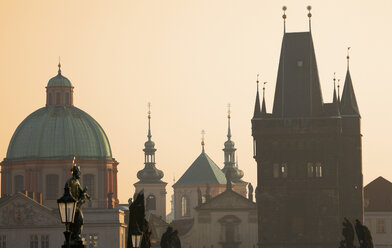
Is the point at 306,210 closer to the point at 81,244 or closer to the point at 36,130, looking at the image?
the point at 36,130

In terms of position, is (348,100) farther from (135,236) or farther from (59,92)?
(135,236)

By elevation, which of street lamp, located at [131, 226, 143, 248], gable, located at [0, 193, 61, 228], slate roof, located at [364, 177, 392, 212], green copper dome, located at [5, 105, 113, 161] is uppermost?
green copper dome, located at [5, 105, 113, 161]

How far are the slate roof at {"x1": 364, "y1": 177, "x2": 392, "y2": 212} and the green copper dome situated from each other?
27746 mm

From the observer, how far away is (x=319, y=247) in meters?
133

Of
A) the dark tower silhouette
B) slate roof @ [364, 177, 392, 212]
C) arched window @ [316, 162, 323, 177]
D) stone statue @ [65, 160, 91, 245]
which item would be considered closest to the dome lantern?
the dark tower silhouette

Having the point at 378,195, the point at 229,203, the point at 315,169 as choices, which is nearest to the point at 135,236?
the point at 315,169

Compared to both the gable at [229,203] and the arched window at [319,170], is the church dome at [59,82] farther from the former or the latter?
the arched window at [319,170]

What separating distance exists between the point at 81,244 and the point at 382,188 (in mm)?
129716

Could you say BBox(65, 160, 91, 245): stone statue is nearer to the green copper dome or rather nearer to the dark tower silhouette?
the dark tower silhouette

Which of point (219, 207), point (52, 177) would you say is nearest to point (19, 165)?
point (52, 177)

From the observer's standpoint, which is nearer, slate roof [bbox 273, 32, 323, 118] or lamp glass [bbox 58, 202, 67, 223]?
lamp glass [bbox 58, 202, 67, 223]

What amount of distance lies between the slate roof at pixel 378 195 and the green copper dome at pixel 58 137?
1092 inches

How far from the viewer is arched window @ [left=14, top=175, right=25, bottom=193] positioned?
Result: 501ft

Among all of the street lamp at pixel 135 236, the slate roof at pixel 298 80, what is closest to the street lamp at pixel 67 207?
the street lamp at pixel 135 236
